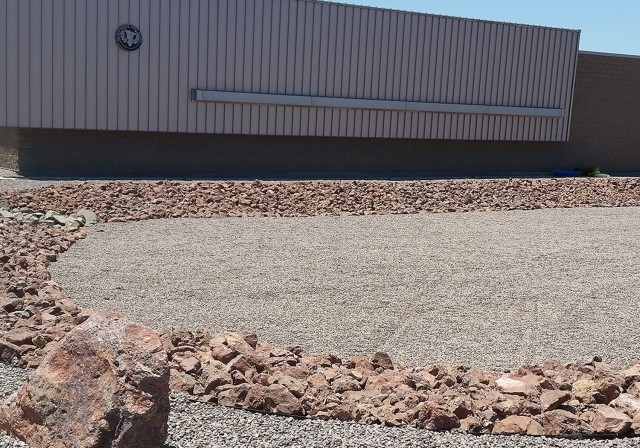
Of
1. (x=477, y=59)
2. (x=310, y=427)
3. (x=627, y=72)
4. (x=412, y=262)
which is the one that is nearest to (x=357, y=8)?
(x=477, y=59)

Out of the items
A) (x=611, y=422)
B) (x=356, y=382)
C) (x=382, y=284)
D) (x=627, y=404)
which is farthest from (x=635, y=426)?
(x=382, y=284)

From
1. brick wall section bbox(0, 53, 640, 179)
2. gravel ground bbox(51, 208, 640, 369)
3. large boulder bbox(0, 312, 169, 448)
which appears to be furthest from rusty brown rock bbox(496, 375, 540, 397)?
brick wall section bbox(0, 53, 640, 179)

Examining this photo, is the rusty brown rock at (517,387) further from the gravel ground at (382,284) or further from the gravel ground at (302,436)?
the gravel ground at (382,284)

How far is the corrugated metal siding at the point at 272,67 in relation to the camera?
16281 millimetres

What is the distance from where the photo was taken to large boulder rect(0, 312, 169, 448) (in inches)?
129

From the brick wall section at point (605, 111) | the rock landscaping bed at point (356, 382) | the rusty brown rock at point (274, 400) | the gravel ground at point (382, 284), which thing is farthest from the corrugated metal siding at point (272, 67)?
the rusty brown rock at point (274, 400)

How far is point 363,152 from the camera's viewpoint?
20469mm

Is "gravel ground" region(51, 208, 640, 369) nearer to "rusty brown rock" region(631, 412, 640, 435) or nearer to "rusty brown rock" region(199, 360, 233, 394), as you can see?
"rusty brown rock" region(199, 360, 233, 394)

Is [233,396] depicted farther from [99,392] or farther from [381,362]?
[381,362]

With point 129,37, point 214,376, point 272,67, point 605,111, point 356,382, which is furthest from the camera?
point 605,111

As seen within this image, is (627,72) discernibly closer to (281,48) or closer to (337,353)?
(281,48)

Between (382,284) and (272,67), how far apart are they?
11.3m

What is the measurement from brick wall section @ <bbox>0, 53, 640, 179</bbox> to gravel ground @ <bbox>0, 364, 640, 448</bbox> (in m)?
14.2

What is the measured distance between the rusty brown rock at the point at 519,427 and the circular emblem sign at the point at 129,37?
14.3m
